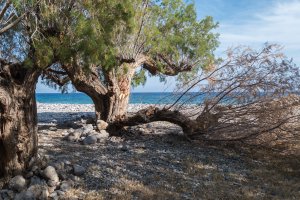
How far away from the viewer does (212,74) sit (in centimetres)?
880

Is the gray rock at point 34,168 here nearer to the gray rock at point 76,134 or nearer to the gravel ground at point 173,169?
the gravel ground at point 173,169

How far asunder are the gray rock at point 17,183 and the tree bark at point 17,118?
309mm

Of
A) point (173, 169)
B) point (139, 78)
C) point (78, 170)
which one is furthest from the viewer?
point (139, 78)

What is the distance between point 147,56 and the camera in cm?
1118

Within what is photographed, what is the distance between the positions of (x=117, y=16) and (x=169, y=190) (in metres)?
2.82

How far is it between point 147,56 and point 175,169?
16.5ft

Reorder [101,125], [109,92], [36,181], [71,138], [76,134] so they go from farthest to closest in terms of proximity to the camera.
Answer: [109,92] → [101,125] → [76,134] → [71,138] → [36,181]

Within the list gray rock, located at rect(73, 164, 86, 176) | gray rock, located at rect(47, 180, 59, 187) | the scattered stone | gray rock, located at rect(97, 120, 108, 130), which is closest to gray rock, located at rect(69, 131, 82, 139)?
gray rock, located at rect(97, 120, 108, 130)

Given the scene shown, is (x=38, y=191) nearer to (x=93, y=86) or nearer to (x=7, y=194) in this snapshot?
(x=7, y=194)

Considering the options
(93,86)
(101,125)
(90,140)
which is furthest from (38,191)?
(93,86)

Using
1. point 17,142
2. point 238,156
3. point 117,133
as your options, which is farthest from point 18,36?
point 238,156

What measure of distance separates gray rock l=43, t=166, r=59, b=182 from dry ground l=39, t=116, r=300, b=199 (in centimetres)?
41

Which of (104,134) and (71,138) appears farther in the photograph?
(104,134)

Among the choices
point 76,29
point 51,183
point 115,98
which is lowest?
point 51,183
